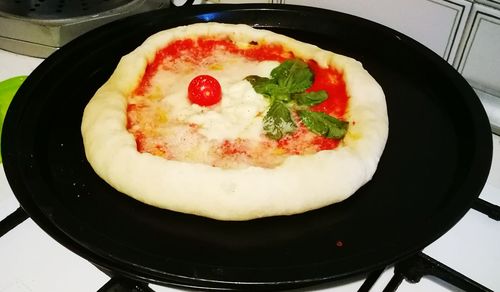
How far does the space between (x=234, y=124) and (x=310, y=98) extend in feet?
0.52

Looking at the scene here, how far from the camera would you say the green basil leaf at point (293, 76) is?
104cm

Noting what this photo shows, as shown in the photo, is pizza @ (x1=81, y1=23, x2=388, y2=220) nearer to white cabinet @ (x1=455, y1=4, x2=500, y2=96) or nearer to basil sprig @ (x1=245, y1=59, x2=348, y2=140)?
basil sprig @ (x1=245, y1=59, x2=348, y2=140)

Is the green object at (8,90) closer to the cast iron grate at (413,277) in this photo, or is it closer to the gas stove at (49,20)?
the gas stove at (49,20)

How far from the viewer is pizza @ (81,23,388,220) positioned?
84 centimetres

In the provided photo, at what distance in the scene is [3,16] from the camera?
4.18ft

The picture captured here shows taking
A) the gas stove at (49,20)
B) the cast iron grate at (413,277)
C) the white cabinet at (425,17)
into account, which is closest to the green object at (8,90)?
the gas stove at (49,20)

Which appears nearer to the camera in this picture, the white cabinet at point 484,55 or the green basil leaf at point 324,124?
the green basil leaf at point 324,124

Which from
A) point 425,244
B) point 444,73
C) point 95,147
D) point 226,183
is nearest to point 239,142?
point 226,183

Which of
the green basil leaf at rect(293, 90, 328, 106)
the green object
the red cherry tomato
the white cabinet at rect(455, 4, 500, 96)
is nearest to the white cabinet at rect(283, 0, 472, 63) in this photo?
the white cabinet at rect(455, 4, 500, 96)

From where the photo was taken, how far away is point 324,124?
954 millimetres

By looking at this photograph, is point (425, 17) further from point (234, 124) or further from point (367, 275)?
point (367, 275)

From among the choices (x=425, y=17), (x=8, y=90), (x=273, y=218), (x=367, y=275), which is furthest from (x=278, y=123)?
(x=8, y=90)

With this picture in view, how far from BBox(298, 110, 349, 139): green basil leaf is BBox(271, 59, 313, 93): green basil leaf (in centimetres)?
8

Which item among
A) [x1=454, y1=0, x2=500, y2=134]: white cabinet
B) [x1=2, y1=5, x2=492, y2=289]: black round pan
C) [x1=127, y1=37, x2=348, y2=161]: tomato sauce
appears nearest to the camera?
[x1=2, y1=5, x2=492, y2=289]: black round pan
